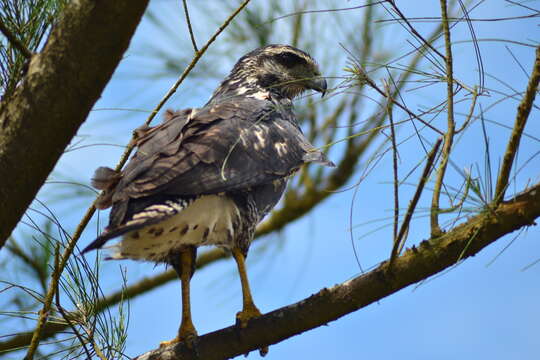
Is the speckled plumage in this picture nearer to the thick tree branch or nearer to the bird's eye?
the thick tree branch

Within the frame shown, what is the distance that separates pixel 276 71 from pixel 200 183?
2.10 meters

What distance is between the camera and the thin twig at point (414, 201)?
2426 mm

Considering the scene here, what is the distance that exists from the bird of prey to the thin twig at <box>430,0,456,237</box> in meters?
0.58

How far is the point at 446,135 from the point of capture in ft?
9.00

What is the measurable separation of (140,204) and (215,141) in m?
0.64

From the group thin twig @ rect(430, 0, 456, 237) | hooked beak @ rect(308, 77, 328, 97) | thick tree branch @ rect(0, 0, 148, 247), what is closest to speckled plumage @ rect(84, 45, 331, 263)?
thick tree branch @ rect(0, 0, 148, 247)

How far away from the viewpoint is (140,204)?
3.09m

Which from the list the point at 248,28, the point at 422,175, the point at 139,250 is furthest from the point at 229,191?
the point at 248,28

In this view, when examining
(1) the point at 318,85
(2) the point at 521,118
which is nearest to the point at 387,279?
(2) the point at 521,118

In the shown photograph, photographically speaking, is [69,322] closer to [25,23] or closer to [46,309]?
[46,309]

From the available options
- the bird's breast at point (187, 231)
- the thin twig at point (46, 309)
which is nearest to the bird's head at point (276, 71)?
the bird's breast at point (187, 231)

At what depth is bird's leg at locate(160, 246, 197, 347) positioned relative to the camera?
3.62 m

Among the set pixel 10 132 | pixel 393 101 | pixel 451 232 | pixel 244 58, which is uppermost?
pixel 244 58

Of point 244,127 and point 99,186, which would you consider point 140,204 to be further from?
point 244,127
